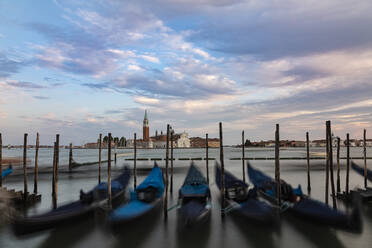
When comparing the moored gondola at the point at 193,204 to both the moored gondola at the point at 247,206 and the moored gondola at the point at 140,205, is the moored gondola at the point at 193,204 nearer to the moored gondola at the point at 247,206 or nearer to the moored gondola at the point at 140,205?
the moored gondola at the point at 140,205

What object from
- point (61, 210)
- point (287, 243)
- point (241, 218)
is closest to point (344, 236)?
point (287, 243)

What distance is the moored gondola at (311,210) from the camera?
8297mm

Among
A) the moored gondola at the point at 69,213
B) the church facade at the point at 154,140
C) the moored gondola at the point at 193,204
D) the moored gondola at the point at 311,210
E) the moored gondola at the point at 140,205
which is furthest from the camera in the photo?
the church facade at the point at 154,140

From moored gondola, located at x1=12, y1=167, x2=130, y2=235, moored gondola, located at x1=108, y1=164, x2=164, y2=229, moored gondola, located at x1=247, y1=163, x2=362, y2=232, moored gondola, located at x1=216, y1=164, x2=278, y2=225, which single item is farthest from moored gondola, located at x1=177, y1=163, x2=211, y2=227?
moored gondola, located at x1=12, y1=167, x2=130, y2=235

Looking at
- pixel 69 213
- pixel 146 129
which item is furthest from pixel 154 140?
pixel 69 213

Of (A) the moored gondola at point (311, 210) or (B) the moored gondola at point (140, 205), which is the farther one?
(B) the moored gondola at point (140, 205)

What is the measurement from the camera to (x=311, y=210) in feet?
32.1

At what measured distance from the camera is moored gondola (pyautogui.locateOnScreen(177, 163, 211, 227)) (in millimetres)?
9539

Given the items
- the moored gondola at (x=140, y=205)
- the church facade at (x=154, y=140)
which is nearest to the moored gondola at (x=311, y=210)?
the moored gondola at (x=140, y=205)

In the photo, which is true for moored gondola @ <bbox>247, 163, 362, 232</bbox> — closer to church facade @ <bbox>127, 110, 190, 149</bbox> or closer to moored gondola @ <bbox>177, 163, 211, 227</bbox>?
moored gondola @ <bbox>177, 163, 211, 227</bbox>

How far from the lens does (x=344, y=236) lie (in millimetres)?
9258

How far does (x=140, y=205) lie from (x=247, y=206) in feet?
13.9

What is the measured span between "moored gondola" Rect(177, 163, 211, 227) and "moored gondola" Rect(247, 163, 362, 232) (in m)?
3.06

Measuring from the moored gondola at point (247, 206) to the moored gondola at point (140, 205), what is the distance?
338 cm
